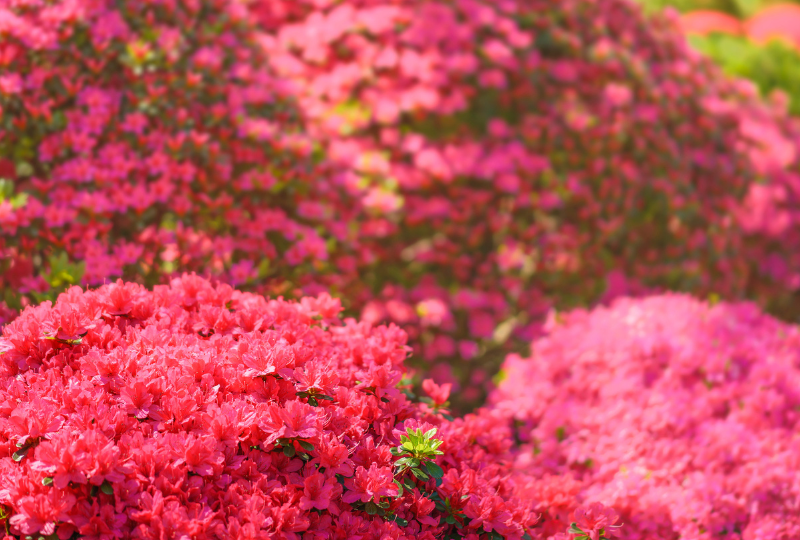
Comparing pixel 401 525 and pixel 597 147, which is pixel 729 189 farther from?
pixel 401 525

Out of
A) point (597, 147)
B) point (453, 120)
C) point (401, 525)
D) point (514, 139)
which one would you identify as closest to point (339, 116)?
point (453, 120)

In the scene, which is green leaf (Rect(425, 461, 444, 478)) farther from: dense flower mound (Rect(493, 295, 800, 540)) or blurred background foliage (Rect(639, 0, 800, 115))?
blurred background foliage (Rect(639, 0, 800, 115))

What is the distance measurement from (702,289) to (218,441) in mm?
5102

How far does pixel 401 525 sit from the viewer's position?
2.07 meters

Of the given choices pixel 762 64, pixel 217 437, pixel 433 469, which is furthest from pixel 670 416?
pixel 762 64

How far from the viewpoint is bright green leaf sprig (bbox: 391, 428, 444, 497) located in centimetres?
209

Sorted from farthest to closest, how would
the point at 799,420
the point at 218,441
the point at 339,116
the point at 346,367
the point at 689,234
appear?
1. the point at 689,234
2. the point at 339,116
3. the point at 799,420
4. the point at 346,367
5. the point at 218,441

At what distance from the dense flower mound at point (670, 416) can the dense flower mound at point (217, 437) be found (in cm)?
73

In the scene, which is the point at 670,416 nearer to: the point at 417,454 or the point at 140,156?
the point at 417,454

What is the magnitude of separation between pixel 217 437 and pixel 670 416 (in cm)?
230

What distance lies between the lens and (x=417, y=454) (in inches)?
82.6

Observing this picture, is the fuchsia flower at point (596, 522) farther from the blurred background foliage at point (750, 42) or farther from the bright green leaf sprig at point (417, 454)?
the blurred background foliage at point (750, 42)

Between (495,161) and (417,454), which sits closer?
(417,454)

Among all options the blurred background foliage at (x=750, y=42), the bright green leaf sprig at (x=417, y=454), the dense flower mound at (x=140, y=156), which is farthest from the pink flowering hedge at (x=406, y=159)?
the bright green leaf sprig at (x=417, y=454)
